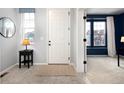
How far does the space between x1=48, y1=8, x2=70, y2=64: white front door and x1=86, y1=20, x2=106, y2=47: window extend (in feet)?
9.22

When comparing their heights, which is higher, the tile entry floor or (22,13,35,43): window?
(22,13,35,43): window

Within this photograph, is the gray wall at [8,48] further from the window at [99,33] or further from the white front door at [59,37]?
the window at [99,33]

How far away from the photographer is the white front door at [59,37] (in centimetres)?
556

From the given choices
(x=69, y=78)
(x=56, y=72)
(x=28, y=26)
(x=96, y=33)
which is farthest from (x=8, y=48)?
(x=96, y=33)

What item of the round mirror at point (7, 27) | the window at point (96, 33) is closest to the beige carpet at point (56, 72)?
the round mirror at point (7, 27)

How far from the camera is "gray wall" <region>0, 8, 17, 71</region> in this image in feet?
13.4

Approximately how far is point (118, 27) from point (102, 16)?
107 centimetres

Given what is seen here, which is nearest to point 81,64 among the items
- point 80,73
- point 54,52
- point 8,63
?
point 80,73

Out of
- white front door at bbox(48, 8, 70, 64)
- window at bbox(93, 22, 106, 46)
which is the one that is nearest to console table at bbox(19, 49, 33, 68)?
white front door at bbox(48, 8, 70, 64)

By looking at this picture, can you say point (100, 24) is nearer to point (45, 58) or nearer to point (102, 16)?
point (102, 16)

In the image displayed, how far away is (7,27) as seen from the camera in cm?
443

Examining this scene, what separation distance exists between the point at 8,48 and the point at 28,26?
132 cm

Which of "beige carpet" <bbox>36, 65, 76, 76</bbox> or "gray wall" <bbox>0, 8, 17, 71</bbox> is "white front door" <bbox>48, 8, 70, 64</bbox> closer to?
"beige carpet" <bbox>36, 65, 76, 76</bbox>

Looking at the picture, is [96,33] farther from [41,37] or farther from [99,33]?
[41,37]
